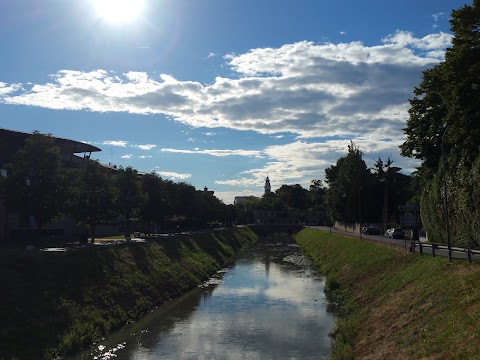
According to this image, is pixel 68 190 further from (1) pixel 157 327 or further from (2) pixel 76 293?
(1) pixel 157 327

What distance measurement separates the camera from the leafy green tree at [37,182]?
50.0 metres

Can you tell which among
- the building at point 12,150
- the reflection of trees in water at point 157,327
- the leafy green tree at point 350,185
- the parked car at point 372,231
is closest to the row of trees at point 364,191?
the leafy green tree at point 350,185

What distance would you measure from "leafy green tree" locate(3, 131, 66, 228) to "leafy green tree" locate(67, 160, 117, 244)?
5.48 m

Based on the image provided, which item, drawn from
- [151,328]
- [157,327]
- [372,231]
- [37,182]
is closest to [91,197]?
[37,182]

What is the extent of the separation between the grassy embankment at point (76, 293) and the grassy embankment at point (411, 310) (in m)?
15.5

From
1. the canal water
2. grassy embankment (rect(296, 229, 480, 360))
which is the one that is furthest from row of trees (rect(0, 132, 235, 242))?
grassy embankment (rect(296, 229, 480, 360))

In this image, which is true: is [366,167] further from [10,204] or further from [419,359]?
[419,359]

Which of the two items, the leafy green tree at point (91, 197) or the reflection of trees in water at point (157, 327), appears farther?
the leafy green tree at point (91, 197)

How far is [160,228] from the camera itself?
11025cm

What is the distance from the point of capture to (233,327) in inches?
1280

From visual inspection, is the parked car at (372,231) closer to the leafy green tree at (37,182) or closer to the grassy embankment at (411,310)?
the grassy embankment at (411,310)

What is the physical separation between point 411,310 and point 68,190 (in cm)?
4131

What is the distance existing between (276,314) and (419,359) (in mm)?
19414

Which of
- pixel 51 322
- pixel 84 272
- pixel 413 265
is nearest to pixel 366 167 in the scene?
pixel 413 265
